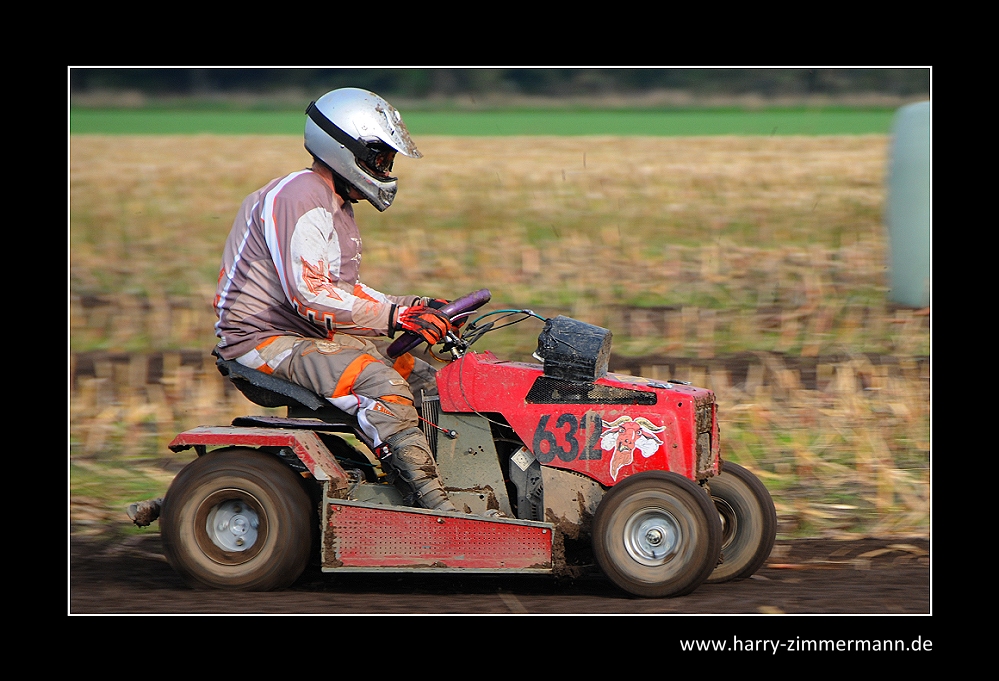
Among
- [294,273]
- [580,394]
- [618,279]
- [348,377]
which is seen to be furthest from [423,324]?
[618,279]

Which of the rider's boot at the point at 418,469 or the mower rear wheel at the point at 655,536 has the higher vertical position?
the rider's boot at the point at 418,469

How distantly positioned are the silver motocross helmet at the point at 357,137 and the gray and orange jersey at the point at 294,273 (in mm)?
166

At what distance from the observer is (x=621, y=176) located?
61.3 feet

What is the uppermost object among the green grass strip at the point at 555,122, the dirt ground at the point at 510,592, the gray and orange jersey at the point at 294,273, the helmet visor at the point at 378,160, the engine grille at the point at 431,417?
the green grass strip at the point at 555,122

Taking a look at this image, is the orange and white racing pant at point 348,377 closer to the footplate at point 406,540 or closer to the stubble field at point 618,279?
the footplate at point 406,540

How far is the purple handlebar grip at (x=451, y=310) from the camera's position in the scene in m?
6.43

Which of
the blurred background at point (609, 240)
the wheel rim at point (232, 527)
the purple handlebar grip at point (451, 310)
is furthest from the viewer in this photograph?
the blurred background at point (609, 240)

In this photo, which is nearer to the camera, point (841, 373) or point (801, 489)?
point (801, 489)

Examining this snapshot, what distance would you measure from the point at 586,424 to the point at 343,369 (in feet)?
4.44

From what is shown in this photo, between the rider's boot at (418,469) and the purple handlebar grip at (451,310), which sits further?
the purple handlebar grip at (451,310)

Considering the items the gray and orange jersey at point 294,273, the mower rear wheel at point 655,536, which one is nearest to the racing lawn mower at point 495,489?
the mower rear wheel at point 655,536

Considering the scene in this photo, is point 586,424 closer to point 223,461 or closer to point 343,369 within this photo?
point 343,369

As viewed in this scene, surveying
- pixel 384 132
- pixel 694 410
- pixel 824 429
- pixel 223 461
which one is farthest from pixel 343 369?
pixel 824 429

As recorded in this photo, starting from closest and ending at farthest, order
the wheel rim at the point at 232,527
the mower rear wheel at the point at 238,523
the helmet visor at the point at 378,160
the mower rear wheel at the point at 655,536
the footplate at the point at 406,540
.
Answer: the mower rear wheel at the point at 655,536 → the footplate at the point at 406,540 → the mower rear wheel at the point at 238,523 → the wheel rim at the point at 232,527 → the helmet visor at the point at 378,160
